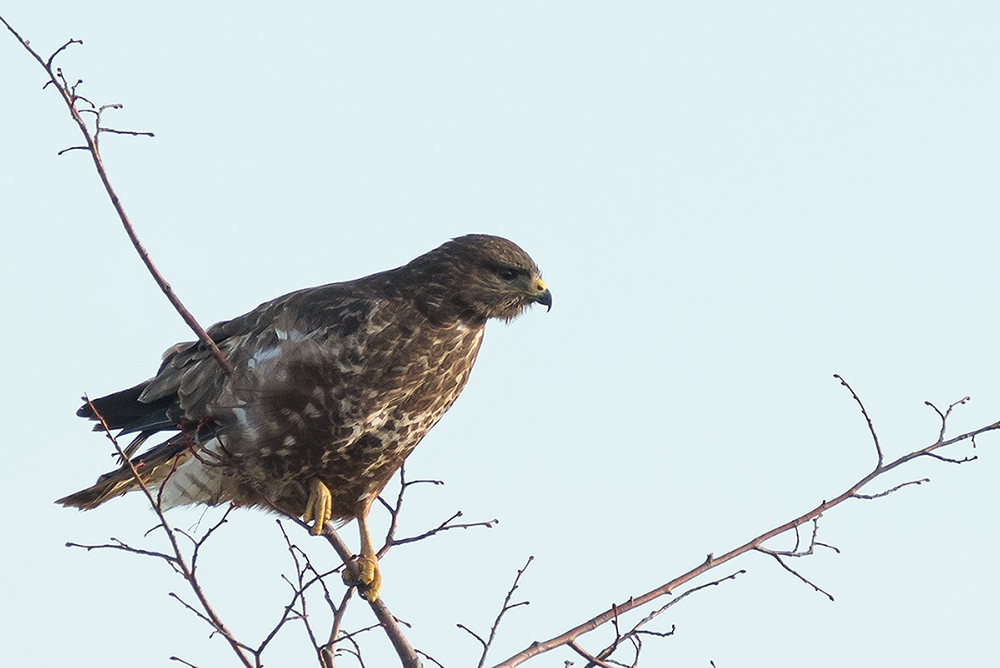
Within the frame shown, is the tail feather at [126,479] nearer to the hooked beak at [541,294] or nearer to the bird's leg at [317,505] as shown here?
the bird's leg at [317,505]

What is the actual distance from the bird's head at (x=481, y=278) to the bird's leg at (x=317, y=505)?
3.31ft

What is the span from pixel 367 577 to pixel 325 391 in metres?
0.88

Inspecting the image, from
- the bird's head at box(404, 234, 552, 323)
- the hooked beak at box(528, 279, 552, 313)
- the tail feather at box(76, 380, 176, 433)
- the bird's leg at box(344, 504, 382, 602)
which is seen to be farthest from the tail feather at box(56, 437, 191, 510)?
the hooked beak at box(528, 279, 552, 313)

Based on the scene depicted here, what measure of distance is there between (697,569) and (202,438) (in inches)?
98.2

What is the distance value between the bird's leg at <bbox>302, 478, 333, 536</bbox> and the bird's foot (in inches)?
10.0

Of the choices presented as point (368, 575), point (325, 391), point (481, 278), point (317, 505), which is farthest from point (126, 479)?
point (481, 278)

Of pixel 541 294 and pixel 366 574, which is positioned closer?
pixel 366 574

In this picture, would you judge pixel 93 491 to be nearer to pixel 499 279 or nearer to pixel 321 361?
pixel 321 361

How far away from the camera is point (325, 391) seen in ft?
17.7

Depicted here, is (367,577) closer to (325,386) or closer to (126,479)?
(325,386)

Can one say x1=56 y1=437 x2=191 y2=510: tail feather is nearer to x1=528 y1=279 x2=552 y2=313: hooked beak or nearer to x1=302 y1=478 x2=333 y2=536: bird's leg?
x1=302 y1=478 x2=333 y2=536: bird's leg

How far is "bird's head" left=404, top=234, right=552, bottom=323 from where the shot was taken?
5785 millimetres

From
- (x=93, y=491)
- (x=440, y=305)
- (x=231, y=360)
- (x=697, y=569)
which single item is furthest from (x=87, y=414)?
(x=697, y=569)

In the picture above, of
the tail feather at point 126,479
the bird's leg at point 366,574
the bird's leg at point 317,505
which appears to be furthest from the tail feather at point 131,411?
the bird's leg at point 366,574
